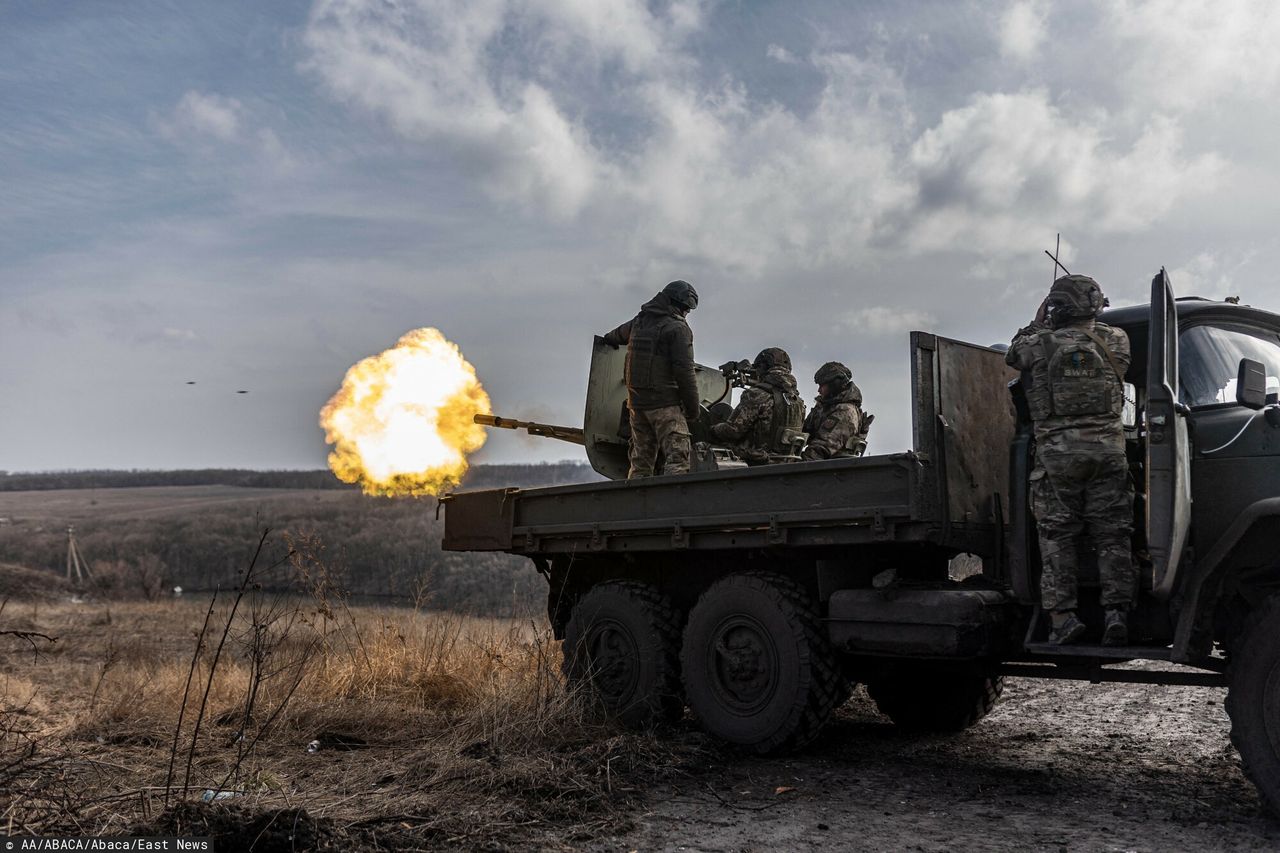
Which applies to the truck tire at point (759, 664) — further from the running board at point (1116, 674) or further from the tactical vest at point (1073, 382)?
the tactical vest at point (1073, 382)

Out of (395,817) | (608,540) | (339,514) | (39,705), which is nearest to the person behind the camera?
(395,817)

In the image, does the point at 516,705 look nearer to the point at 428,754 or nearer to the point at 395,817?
the point at 428,754

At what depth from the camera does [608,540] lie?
800 centimetres

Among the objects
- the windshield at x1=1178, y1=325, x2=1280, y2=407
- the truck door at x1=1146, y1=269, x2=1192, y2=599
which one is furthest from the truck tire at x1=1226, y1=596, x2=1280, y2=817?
the windshield at x1=1178, y1=325, x2=1280, y2=407

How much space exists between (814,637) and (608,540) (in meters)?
1.89

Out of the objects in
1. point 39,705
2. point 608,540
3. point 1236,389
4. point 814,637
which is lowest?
point 39,705

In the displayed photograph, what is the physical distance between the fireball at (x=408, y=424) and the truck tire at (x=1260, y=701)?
24.7 ft

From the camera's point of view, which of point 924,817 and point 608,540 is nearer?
point 924,817

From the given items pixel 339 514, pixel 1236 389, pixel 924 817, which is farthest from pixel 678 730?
pixel 339 514

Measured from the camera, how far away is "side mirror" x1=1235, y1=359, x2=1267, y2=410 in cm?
526

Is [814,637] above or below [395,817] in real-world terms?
above

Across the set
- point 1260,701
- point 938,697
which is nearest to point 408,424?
point 938,697

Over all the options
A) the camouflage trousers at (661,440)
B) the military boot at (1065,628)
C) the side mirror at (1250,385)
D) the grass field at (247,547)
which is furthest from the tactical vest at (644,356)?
the grass field at (247,547)

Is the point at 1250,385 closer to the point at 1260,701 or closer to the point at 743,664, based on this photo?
the point at 1260,701
